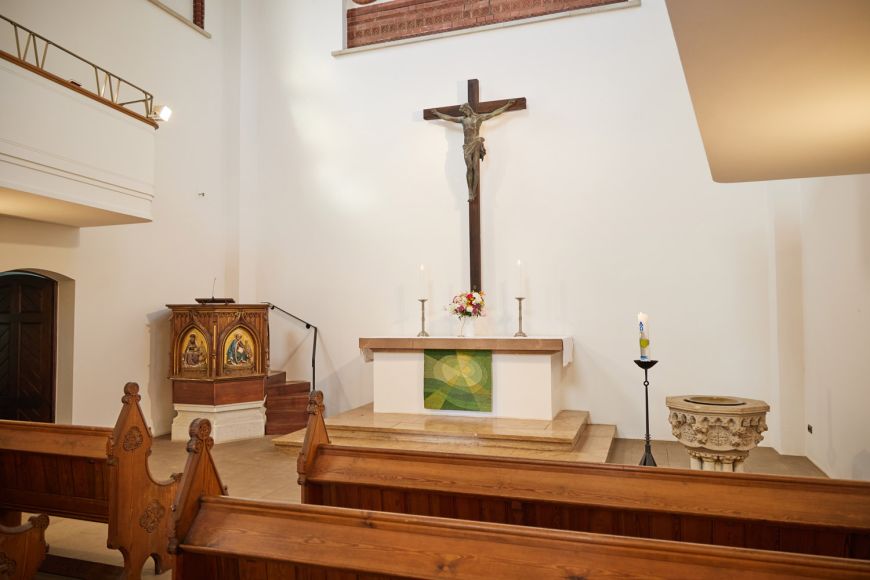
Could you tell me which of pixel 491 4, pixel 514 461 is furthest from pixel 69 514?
pixel 491 4

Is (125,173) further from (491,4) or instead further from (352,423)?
(491,4)

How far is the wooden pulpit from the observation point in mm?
6137

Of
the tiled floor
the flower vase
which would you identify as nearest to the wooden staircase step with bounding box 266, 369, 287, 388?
the tiled floor

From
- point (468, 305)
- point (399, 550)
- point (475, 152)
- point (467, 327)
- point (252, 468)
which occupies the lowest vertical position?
point (252, 468)

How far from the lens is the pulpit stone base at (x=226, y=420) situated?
6.16 m

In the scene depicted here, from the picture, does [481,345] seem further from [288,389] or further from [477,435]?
[288,389]

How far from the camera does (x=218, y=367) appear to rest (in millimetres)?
6145

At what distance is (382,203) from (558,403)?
10.4 feet

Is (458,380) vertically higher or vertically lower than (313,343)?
lower

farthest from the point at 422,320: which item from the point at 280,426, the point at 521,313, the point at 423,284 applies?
the point at 280,426

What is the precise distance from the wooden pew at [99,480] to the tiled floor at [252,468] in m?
0.25

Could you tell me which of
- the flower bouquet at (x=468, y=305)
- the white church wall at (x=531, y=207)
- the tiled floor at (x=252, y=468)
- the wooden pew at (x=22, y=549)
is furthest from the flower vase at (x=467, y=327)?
the wooden pew at (x=22, y=549)

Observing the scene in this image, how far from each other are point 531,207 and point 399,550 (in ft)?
17.8

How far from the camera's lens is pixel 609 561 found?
149cm
